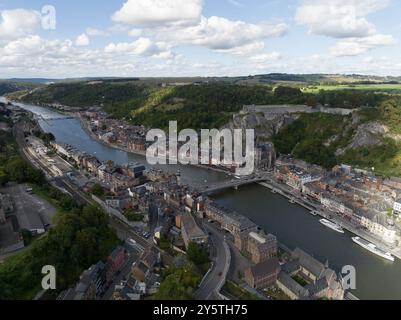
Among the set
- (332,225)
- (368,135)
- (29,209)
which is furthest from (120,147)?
(368,135)

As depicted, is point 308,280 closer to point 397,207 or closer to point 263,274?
point 263,274

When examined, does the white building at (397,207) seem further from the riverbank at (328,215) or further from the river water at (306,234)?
the river water at (306,234)

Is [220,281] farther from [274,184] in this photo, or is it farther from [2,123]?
[2,123]

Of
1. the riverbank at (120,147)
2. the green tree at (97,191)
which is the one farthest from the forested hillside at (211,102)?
the green tree at (97,191)

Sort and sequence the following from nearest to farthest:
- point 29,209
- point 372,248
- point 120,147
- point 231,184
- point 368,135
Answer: point 372,248 < point 29,209 < point 231,184 < point 368,135 < point 120,147

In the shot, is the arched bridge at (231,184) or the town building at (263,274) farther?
the arched bridge at (231,184)

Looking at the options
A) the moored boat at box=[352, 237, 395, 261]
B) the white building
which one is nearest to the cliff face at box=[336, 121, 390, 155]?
the white building

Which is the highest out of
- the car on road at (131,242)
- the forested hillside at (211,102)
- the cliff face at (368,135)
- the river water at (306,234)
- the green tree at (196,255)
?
the forested hillside at (211,102)

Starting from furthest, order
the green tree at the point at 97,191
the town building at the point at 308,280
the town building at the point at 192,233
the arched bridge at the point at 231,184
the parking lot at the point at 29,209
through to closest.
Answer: the arched bridge at the point at 231,184 < the green tree at the point at 97,191 < the parking lot at the point at 29,209 < the town building at the point at 192,233 < the town building at the point at 308,280

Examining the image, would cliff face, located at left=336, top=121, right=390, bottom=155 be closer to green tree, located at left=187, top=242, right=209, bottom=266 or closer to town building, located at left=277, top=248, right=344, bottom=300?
town building, located at left=277, top=248, right=344, bottom=300
